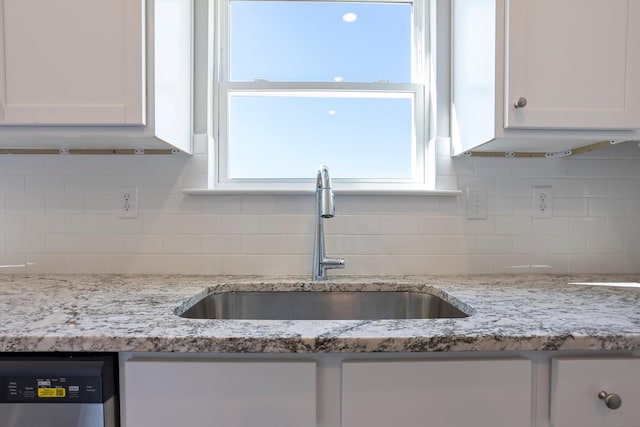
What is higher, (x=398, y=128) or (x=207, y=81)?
(x=207, y=81)

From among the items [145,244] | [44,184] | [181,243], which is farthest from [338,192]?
[44,184]

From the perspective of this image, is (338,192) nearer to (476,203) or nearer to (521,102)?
(476,203)

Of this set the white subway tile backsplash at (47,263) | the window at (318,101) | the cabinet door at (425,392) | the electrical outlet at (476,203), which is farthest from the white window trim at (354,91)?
the cabinet door at (425,392)

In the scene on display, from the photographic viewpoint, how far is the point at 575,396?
81 cm

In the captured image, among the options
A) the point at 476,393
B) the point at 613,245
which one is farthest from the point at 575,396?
the point at 613,245

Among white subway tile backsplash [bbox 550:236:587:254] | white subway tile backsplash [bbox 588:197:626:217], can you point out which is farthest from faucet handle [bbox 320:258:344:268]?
white subway tile backsplash [bbox 588:197:626:217]

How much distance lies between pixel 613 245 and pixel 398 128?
0.98 meters

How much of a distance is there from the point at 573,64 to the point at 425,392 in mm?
1048

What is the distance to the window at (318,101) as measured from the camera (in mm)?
1584

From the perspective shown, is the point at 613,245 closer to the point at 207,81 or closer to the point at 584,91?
the point at 584,91

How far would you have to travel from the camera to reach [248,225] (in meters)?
1.48

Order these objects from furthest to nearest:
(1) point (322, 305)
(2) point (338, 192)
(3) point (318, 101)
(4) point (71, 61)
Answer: (3) point (318, 101)
(2) point (338, 192)
(1) point (322, 305)
(4) point (71, 61)

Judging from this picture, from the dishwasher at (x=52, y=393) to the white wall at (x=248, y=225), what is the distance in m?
0.72

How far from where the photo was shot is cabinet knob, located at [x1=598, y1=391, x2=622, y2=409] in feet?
2.58
